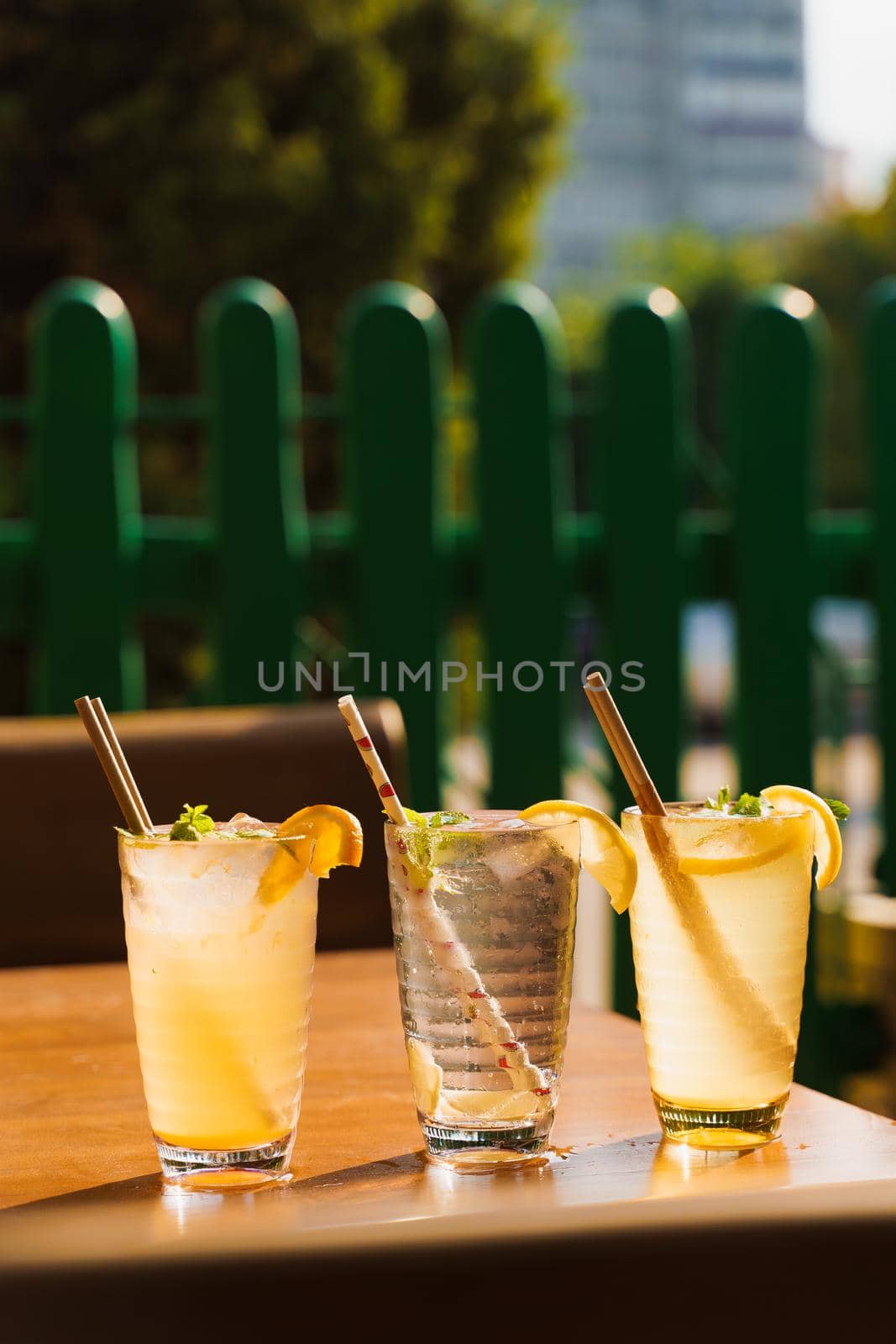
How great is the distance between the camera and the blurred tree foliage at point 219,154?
848 cm

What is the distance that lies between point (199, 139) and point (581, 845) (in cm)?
852

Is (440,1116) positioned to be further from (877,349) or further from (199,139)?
(199,139)

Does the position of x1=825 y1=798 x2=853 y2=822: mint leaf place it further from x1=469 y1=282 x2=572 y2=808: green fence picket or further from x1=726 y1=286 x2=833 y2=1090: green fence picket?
x1=726 y1=286 x2=833 y2=1090: green fence picket

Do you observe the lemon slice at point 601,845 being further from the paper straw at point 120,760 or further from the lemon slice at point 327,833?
the paper straw at point 120,760

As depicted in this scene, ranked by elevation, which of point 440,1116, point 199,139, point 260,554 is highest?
point 199,139

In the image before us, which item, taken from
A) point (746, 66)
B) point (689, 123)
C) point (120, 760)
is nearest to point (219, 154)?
point (120, 760)

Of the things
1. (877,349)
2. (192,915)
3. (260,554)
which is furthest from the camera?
(877,349)

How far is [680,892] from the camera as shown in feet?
2.35

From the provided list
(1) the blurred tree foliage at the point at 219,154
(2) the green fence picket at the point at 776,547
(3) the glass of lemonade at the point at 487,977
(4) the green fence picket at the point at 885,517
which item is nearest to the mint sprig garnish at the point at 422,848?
(3) the glass of lemonade at the point at 487,977

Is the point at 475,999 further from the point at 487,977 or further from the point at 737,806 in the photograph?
the point at 737,806

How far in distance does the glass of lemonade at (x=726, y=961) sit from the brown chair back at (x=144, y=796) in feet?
2.58

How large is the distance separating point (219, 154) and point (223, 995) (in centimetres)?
855

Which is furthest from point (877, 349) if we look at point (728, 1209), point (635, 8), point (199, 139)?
point (635, 8)

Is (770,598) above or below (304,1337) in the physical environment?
above
